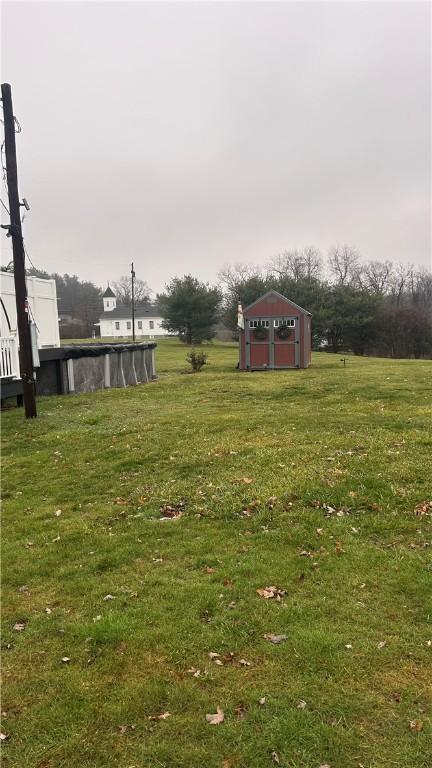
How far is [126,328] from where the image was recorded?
70.9 metres

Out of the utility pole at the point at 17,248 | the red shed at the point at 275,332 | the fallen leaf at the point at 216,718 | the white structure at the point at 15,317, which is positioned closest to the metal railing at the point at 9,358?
the white structure at the point at 15,317

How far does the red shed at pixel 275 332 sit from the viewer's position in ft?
72.1

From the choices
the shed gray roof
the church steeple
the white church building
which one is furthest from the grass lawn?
the church steeple

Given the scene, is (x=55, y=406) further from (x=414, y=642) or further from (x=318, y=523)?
(x=414, y=642)

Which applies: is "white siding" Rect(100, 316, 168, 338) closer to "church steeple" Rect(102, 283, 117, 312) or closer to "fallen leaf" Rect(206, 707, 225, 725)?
"church steeple" Rect(102, 283, 117, 312)

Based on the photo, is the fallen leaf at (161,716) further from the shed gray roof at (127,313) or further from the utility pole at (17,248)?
the shed gray roof at (127,313)

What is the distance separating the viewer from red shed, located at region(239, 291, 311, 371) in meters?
22.0

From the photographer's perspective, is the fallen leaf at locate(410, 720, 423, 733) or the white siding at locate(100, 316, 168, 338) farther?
the white siding at locate(100, 316, 168, 338)

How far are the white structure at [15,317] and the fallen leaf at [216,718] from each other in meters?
9.82

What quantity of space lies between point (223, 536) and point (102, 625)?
158 centimetres

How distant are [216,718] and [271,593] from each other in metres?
1.19

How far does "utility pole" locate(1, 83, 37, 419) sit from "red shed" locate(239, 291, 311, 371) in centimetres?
1274

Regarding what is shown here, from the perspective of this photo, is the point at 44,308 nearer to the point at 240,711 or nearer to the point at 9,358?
the point at 9,358

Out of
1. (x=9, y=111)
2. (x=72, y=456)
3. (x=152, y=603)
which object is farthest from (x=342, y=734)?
(x=9, y=111)
